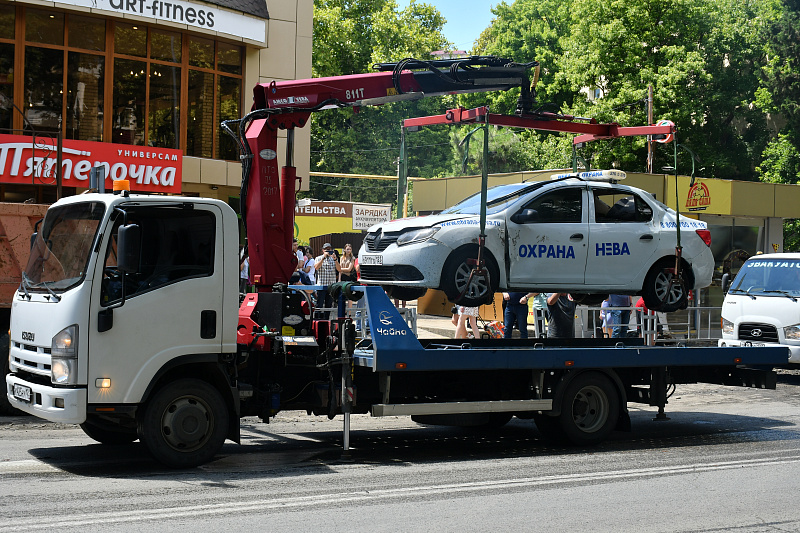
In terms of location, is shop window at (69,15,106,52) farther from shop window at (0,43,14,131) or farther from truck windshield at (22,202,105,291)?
truck windshield at (22,202,105,291)

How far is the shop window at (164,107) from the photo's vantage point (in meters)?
21.4

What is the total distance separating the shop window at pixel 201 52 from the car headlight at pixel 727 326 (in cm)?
1370

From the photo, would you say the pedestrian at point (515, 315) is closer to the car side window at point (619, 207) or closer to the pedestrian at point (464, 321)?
the pedestrian at point (464, 321)

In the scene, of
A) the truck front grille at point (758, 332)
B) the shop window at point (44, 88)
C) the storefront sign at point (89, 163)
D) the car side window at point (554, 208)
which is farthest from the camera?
the shop window at point (44, 88)

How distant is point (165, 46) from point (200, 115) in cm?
187

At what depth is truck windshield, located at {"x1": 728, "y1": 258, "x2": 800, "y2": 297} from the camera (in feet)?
50.8

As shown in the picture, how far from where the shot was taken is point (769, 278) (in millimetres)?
15898

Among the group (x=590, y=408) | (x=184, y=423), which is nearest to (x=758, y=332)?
(x=590, y=408)

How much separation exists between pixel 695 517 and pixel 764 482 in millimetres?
1683

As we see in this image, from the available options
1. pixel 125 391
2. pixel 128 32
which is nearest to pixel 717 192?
pixel 128 32

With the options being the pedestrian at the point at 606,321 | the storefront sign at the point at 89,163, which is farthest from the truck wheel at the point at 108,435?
the storefront sign at the point at 89,163

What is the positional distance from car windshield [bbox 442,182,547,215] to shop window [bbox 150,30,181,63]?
13.3 m

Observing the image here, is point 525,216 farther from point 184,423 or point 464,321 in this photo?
point 184,423

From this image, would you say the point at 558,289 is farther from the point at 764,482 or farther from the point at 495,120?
the point at 764,482
